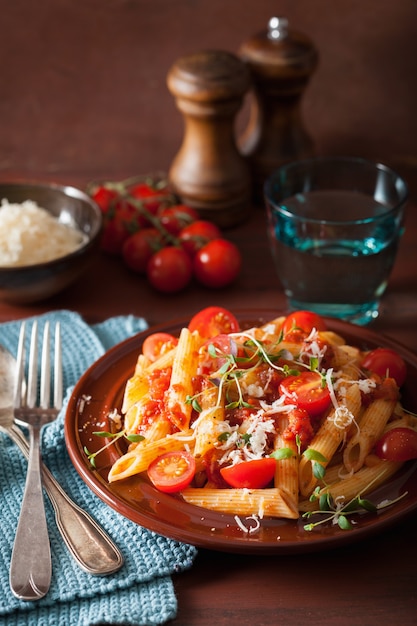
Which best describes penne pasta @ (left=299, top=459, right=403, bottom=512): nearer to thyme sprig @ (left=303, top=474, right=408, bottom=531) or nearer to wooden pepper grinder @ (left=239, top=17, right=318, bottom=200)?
thyme sprig @ (left=303, top=474, right=408, bottom=531)

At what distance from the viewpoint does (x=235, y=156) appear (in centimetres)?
267

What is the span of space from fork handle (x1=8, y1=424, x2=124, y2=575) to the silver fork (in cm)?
3

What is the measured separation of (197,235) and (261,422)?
107 centimetres

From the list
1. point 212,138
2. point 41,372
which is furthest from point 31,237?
point 212,138

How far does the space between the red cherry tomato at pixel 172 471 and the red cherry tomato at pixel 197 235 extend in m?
1.05

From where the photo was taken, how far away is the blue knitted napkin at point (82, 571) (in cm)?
133

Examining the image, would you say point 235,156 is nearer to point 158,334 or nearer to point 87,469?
point 158,334

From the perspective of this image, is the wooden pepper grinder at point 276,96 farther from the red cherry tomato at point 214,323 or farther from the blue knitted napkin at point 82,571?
the blue knitted napkin at point 82,571

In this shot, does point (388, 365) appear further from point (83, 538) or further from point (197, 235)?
point (197, 235)

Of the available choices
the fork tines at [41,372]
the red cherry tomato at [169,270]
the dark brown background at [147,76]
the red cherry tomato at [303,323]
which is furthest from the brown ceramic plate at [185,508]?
the dark brown background at [147,76]

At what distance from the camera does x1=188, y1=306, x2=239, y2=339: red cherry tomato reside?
1.78 meters

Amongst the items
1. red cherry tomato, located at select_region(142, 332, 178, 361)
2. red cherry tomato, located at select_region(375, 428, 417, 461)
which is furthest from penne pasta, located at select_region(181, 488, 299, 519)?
red cherry tomato, located at select_region(142, 332, 178, 361)

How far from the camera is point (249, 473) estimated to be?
1.44 metres

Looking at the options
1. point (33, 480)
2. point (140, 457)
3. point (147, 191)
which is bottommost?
point (147, 191)
